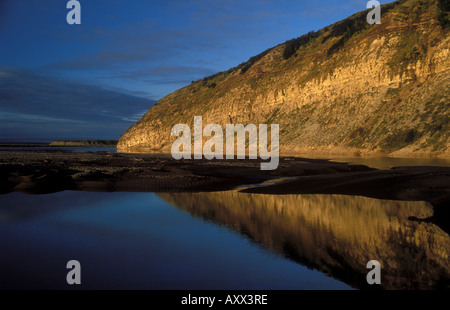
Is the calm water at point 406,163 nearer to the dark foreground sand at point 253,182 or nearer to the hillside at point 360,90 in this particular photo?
the hillside at point 360,90

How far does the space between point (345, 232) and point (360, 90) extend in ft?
208

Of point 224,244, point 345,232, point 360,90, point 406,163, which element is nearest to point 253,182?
point 345,232

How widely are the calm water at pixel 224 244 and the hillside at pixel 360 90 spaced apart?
37.7m

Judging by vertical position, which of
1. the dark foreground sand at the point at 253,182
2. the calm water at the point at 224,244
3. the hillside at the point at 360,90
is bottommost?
the calm water at the point at 224,244

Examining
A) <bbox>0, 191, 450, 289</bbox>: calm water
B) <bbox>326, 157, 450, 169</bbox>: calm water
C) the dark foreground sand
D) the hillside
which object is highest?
the hillside

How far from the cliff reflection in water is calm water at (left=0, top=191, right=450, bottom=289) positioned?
0.04 m

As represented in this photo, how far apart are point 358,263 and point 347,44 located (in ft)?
268

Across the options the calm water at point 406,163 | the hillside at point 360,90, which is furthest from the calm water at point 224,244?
the hillside at point 360,90

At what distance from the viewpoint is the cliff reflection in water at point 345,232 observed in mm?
9461

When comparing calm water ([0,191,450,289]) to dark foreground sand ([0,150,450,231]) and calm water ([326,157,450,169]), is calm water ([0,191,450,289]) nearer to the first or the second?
dark foreground sand ([0,150,450,231])

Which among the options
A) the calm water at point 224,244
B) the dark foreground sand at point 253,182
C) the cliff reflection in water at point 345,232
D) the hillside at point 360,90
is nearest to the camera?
the calm water at point 224,244

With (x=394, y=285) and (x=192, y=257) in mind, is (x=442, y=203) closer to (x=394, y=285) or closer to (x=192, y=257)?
(x=394, y=285)

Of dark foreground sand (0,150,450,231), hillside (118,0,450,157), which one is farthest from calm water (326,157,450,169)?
dark foreground sand (0,150,450,231)

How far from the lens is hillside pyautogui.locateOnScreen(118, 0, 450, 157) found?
177 feet
